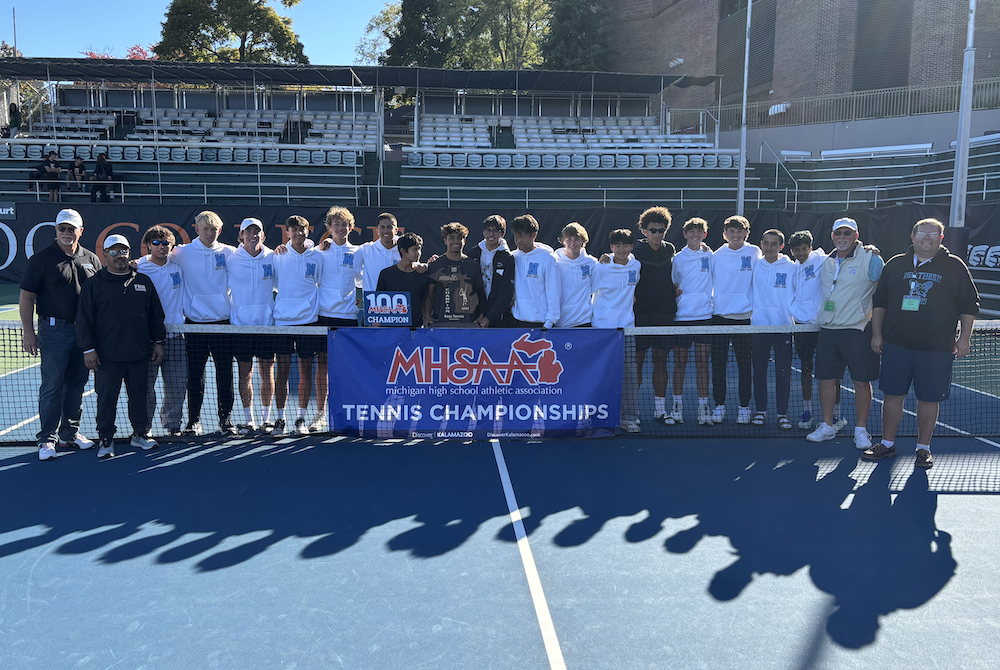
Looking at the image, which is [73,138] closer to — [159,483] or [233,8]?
[233,8]

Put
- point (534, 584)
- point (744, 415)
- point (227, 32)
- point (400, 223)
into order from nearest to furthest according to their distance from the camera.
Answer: point (534, 584) → point (744, 415) → point (400, 223) → point (227, 32)

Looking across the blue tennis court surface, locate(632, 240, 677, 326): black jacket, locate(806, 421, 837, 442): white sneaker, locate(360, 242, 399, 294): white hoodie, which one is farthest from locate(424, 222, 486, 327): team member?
locate(806, 421, 837, 442): white sneaker

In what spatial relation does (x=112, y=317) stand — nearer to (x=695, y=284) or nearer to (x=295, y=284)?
(x=295, y=284)

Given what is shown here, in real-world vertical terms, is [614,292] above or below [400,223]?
below

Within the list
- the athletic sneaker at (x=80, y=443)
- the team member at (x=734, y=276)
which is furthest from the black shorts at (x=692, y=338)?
the athletic sneaker at (x=80, y=443)

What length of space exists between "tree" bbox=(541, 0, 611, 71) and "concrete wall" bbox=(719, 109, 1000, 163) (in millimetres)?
15385

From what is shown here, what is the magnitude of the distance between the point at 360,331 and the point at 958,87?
28.0m

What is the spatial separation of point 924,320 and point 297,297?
5.80m

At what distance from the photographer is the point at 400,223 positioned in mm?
18125

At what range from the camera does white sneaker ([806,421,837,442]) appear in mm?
6902

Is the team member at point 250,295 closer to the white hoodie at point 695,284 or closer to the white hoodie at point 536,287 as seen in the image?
the white hoodie at point 536,287

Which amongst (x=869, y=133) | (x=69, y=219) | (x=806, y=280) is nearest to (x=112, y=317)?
(x=69, y=219)

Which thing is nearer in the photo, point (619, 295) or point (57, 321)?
point (57, 321)

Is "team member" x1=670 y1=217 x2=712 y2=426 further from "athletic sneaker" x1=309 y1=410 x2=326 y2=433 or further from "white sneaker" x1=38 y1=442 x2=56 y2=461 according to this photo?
"white sneaker" x1=38 y1=442 x2=56 y2=461
